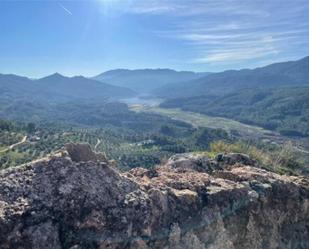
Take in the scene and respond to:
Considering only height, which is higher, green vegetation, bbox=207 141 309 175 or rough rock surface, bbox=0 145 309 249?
rough rock surface, bbox=0 145 309 249

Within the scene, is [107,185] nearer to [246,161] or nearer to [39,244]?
[39,244]

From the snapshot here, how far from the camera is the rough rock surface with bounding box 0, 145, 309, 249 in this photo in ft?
50.0

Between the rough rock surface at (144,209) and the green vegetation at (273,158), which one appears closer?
the rough rock surface at (144,209)

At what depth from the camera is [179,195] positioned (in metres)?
18.8

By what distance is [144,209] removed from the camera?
17094mm

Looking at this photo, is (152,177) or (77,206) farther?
(152,177)

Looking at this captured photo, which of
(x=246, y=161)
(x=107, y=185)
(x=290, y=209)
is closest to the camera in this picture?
(x=107, y=185)

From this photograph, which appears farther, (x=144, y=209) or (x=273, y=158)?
(x=273, y=158)

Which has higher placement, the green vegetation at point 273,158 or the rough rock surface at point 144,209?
the rough rock surface at point 144,209

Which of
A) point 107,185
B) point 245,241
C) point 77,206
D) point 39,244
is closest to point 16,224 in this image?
point 39,244

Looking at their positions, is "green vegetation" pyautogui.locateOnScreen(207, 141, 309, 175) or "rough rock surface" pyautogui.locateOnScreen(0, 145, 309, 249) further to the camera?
"green vegetation" pyautogui.locateOnScreen(207, 141, 309, 175)

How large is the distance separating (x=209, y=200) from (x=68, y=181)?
690cm

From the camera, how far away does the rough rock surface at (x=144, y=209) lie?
15250mm

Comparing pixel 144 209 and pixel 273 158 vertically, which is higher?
pixel 144 209
